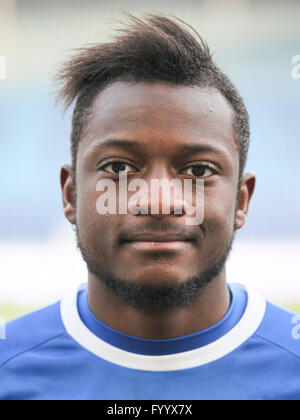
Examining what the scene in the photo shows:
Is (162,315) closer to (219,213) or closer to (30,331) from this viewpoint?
(219,213)

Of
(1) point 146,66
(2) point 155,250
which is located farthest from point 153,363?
(1) point 146,66

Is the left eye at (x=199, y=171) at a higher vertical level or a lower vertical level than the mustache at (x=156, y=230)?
higher

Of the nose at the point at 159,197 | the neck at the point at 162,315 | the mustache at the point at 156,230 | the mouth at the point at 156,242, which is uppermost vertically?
the nose at the point at 159,197

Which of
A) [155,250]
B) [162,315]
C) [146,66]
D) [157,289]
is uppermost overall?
[146,66]

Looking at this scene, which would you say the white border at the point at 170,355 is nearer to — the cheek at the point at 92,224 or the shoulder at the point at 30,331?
the shoulder at the point at 30,331

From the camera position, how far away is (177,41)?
153cm

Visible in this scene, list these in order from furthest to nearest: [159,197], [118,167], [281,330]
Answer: [281,330] → [118,167] → [159,197]

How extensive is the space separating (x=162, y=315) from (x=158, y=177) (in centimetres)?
39

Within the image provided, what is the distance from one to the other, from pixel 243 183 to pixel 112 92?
20.2 inches

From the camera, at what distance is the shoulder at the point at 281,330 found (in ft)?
5.02

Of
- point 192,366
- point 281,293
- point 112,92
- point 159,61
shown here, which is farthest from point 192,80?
point 281,293

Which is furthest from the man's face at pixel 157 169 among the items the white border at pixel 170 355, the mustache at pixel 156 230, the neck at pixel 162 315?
the white border at pixel 170 355

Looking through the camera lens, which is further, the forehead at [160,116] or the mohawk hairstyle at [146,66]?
the mohawk hairstyle at [146,66]

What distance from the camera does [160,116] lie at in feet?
4.49
